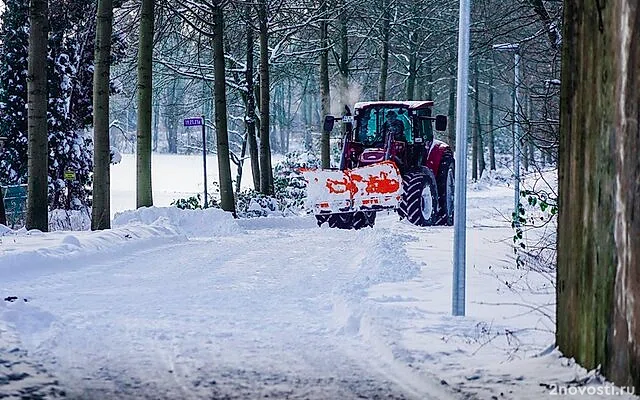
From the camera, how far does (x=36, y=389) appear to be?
5125 millimetres

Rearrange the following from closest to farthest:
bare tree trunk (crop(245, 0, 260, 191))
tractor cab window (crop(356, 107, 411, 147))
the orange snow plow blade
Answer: the orange snow plow blade → tractor cab window (crop(356, 107, 411, 147)) → bare tree trunk (crop(245, 0, 260, 191))

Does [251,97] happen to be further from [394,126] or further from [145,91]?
[145,91]

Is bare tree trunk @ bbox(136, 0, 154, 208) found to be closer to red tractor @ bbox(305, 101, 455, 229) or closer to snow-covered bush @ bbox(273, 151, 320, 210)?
red tractor @ bbox(305, 101, 455, 229)

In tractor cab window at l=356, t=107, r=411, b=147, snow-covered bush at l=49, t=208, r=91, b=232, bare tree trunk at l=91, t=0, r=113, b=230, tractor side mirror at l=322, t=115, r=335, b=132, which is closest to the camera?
bare tree trunk at l=91, t=0, r=113, b=230

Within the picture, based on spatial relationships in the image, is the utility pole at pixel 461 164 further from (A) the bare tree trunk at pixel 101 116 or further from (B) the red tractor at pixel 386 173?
(B) the red tractor at pixel 386 173

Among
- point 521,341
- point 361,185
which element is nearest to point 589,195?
point 521,341

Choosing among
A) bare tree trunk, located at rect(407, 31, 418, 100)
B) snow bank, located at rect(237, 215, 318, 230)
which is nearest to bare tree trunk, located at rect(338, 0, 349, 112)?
bare tree trunk, located at rect(407, 31, 418, 100)

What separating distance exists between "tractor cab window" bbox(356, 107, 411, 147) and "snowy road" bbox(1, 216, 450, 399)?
721 centimetres

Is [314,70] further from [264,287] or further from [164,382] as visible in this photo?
[164,382]

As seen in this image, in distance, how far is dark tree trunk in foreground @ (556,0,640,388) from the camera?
450 centimetres

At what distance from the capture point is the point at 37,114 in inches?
616

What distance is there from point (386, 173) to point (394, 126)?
1814mm

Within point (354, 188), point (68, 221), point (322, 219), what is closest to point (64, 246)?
point (354, 188)

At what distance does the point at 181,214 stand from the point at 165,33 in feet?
20.9
